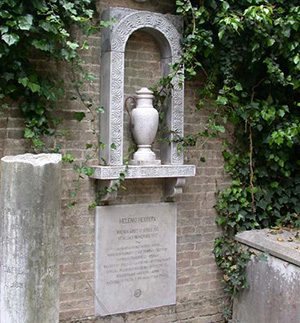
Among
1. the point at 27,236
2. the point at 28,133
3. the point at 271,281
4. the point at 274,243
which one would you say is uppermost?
the point at 28,133

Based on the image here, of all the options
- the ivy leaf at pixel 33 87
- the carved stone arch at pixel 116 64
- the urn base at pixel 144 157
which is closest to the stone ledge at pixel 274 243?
the urn base at pixel 144 157

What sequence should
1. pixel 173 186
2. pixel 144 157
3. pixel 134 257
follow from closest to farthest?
1. pixel 144 157
2. pixel 134 257
3. pixel 173 186

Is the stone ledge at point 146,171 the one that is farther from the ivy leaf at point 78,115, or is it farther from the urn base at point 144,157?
the ivy leaf at point 78,115

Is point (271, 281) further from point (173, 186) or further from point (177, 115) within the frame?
point (177, 115)

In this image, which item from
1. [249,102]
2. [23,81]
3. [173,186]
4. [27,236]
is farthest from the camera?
[249,102]

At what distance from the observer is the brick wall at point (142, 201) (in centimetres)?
442

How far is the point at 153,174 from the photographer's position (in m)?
4.60

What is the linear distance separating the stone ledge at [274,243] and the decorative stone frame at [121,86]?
101 cm

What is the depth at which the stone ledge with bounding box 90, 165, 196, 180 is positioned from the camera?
4.35 meters

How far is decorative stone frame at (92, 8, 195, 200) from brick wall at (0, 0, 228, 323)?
5.8 inches

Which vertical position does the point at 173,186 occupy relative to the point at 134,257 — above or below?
above

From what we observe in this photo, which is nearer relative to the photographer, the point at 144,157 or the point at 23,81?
the point at 23,81

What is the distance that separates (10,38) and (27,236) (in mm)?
1693

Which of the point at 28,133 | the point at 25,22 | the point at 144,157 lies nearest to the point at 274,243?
the point at 144,157
